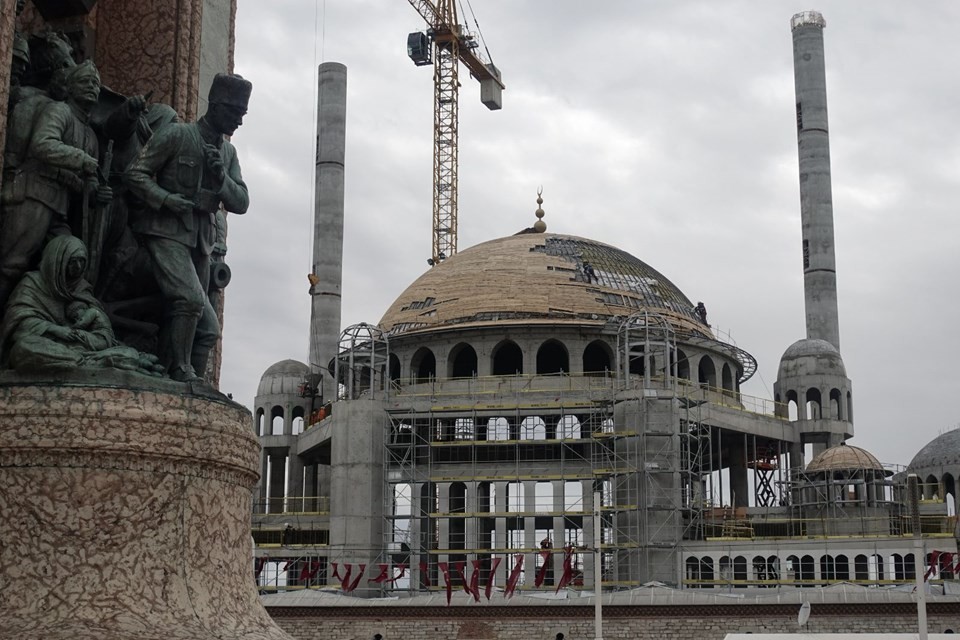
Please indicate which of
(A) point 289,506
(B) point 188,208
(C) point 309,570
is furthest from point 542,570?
(B) point 188,208

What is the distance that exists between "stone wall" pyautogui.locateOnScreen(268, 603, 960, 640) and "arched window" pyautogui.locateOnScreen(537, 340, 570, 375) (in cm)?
2203

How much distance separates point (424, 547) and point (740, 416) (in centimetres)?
1442

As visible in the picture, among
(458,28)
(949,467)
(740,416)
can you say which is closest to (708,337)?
(740,416)

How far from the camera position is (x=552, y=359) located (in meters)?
63.3

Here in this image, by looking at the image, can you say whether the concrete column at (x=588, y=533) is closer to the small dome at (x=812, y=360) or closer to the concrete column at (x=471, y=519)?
the concrete column at (x=471, y=519)

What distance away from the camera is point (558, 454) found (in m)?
55.7

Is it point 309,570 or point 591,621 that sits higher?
point 309,570

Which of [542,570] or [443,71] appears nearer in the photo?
[542,570]

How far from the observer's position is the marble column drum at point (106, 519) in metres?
10.9

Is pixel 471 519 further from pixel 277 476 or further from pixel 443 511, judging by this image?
pixel 277 476

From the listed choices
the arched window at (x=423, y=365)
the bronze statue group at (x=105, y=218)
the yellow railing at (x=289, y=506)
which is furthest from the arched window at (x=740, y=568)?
the bronze statue group at (x=105, y=218)

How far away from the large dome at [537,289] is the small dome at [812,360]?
3.87 metres

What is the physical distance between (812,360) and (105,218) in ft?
177

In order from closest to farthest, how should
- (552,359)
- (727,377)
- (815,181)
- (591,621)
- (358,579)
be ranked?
(591,621)
(358,579)
(552,359)
(727,377)
(815,181)
